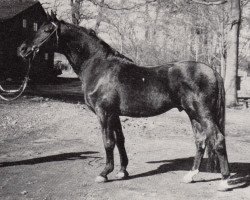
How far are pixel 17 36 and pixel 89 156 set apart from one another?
34787 mm

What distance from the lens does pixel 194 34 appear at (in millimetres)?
32125

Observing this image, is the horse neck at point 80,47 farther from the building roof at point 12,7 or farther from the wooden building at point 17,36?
the building roof at point 12,7

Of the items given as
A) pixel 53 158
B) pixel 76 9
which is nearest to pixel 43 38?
pixel 53 158

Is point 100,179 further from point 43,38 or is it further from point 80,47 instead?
point 43,38

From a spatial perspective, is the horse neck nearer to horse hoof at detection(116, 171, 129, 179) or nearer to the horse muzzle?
the horse muzzle

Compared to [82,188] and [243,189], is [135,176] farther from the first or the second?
[243,189]

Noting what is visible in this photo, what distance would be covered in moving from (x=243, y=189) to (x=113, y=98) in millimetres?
2419

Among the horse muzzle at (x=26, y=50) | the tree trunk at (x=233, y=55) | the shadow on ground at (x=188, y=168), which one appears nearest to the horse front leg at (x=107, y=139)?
the shadow on ground at (x=188, y=168)

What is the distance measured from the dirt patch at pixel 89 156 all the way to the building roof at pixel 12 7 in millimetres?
27739

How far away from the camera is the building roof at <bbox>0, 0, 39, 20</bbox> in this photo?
39.5 m

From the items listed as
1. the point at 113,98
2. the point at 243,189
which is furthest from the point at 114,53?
the point at 243,189

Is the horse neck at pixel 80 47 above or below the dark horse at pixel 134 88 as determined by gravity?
above

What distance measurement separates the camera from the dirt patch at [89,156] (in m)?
5.73

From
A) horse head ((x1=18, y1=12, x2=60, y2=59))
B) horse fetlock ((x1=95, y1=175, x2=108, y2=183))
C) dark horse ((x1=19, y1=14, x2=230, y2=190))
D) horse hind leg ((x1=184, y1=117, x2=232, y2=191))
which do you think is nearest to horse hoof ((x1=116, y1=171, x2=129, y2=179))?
dark horse ((x1=19, y1=14, x2=230, y2=190))
